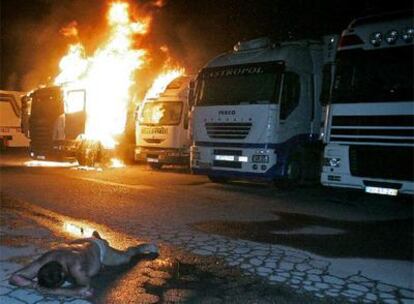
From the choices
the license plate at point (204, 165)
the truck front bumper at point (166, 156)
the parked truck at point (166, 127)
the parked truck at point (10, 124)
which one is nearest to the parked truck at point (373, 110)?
the license plate at point (204, 165)

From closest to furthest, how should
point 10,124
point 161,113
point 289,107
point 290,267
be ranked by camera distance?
1. point 290,267
2. point 289,107
3. point 161,113
4. point 10,124

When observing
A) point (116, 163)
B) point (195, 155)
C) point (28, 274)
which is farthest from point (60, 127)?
point (28, 274)

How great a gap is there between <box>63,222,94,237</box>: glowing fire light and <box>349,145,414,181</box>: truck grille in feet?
16.7

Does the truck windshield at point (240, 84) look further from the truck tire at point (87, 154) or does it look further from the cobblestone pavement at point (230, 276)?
the truck tire at point (87, 154)

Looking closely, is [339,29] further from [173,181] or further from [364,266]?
[364,266]

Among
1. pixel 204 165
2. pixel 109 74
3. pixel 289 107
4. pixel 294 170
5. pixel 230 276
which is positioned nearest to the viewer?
pixel 230 276

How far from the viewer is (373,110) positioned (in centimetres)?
810

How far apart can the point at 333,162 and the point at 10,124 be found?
64.3 feet

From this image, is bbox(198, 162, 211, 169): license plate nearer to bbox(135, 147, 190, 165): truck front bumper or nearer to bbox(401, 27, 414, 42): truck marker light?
bbox(135, 147, 190, 165): truck front bumper

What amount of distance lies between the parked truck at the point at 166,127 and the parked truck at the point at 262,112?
11.3 ft

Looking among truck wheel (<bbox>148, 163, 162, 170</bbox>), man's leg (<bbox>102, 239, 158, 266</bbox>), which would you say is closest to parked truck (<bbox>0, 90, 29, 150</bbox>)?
truck wheel (<bbox>148, 163, 162, 170</bbox>)

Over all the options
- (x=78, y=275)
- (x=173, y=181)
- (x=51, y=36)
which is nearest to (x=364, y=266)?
(x=78, y=275)

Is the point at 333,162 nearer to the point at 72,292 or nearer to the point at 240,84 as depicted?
the point at 240,84

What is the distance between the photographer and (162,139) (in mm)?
14875
